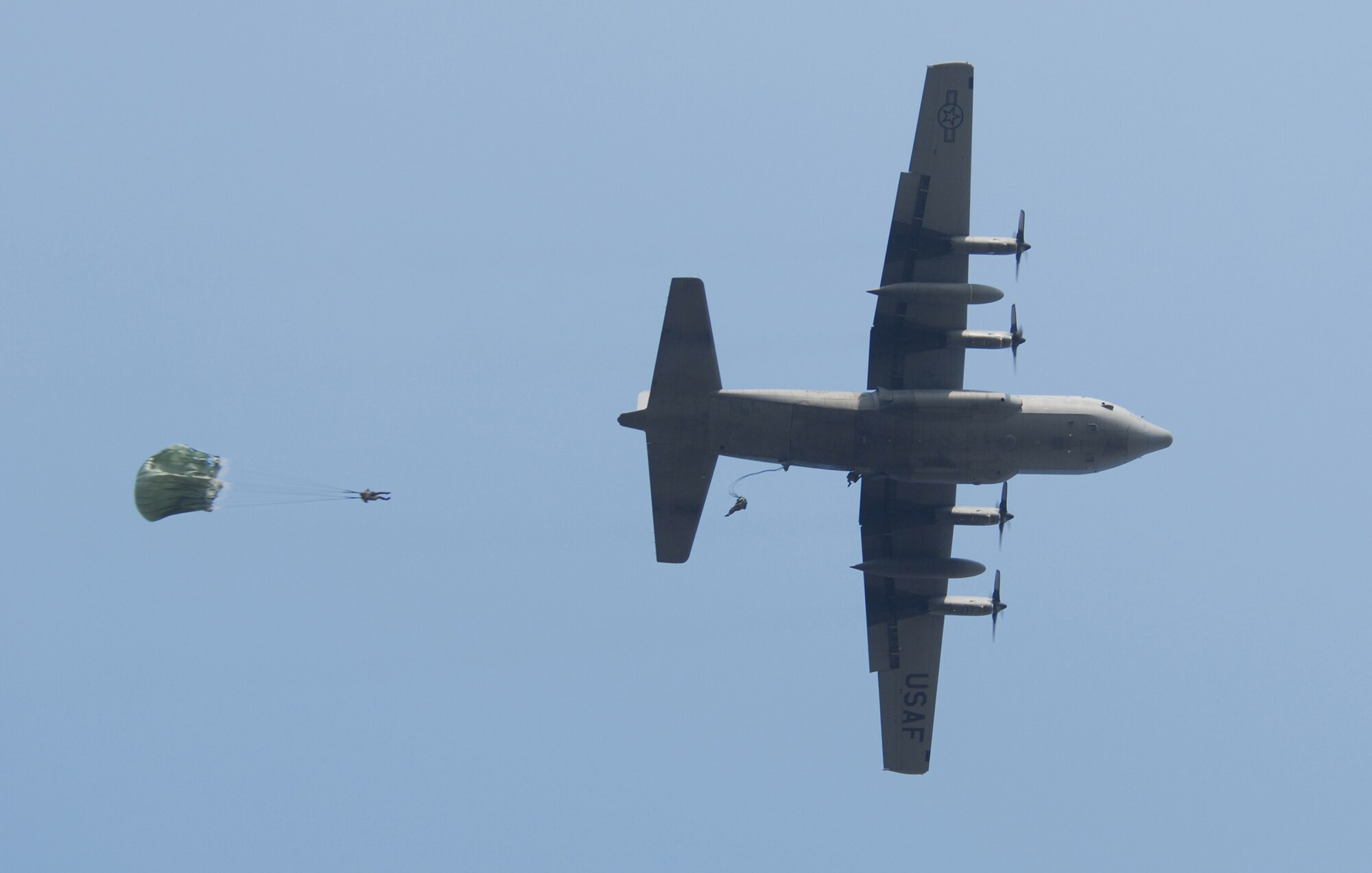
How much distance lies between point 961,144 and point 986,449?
30.0 ft

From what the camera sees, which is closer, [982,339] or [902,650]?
[982,339]

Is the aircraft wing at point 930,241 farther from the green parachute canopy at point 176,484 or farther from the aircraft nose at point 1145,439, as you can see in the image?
the green parachute canopy at point 176,484

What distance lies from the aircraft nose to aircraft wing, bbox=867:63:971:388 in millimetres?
5454

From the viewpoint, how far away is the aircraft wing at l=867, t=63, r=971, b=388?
43.2 m

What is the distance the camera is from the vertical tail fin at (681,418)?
1708 inches

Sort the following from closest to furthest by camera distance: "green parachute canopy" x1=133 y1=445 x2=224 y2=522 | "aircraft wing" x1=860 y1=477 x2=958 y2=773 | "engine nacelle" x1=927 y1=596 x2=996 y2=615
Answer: "green parachute canopy" x1=133 y1=445 x2=224 y2=522, "engine nacelle" x1=927 y1=596 x2=996 y2=615, "aircraft wing" x1=860 y1=477 x2=958 y2=773

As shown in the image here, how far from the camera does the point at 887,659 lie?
47906 mm

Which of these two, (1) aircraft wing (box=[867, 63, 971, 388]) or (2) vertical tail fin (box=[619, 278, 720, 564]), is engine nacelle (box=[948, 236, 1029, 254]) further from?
(2) vertical tail fin (box=[619, 278, 720, 564])

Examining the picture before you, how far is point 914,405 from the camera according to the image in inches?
1724

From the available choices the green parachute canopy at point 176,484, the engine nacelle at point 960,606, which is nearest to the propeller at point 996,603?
the engine nacelle at point 960,606

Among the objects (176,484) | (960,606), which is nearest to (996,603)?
(960,606)

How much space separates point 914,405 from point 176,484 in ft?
72.5

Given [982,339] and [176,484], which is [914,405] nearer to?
[982,339]

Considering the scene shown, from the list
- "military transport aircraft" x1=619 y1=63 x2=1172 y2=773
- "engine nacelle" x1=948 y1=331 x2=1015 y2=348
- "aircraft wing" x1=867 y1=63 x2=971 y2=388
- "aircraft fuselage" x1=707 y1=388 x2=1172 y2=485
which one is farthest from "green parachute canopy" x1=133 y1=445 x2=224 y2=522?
"engine nacelle" x1=948 y1=331 x2=1015 y2=348
